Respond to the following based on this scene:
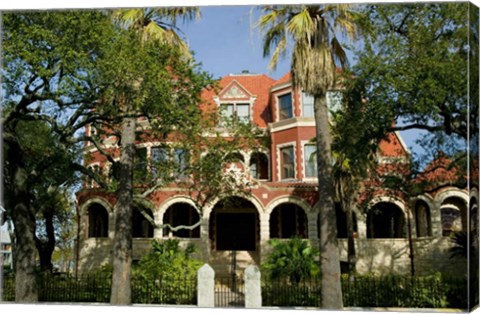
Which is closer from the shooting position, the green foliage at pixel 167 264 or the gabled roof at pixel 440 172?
the gabled roof at pixel 440 172

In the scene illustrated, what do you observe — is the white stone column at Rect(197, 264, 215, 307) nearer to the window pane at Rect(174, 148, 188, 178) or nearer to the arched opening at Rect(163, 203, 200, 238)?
the window pane at Rect(174, 148, 188, 178)

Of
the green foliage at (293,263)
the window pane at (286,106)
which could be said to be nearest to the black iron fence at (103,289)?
the green foliage at (293,263)

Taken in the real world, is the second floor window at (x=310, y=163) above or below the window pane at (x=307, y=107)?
below

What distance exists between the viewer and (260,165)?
78.2 ft

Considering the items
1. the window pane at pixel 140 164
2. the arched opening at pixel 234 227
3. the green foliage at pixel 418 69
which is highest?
the green foliage at pixel 418 69

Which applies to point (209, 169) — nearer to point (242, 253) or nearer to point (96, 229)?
point (242, 253)

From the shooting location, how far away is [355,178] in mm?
17391

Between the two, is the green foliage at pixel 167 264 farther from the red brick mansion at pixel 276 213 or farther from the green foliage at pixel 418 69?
the green foliage at pixel 418 69

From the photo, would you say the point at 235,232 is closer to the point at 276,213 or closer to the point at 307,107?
the point at 276,213

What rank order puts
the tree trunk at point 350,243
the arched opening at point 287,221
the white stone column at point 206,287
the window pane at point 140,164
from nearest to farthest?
the white stone column at point 206,287
the window pane at point 140,164
the tree trunk at point 350,243
the arched opening at point 287,221

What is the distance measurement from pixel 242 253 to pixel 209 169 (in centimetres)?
509

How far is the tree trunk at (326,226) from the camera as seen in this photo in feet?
36.5

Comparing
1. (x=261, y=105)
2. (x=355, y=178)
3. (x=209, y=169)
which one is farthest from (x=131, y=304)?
(x=261, y=105)

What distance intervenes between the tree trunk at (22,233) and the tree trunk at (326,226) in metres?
6.97
